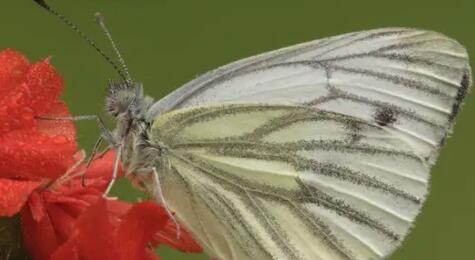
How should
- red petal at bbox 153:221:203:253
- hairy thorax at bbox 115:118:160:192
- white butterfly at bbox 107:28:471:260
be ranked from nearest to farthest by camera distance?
red petal at bbox 153:221:203:253, hairy thorax at bbox 115:118:160:192, white butterfly at bbox 107:28:471:260

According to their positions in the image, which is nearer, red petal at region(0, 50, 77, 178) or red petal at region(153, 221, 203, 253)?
red petal at region(0, 50, 77, 178)

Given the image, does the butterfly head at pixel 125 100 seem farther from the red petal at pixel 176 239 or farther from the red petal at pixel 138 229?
the red petal at pixel 138 229

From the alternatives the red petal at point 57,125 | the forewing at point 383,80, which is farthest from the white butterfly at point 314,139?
the red petal at point 57,125

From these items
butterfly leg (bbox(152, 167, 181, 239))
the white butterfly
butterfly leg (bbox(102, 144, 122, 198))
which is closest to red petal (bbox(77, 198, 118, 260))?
butterfly leg (bbox(102, 144, 122, 198))

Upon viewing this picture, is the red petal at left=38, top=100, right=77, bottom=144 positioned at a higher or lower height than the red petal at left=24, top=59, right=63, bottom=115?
lower

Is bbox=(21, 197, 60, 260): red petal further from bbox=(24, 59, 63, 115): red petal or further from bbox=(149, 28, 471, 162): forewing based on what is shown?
bbox=(149, 28, 471, 162): forewing

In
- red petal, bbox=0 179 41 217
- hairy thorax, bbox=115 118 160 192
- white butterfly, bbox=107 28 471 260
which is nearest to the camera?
red petal, bbox=0 179 41 217
